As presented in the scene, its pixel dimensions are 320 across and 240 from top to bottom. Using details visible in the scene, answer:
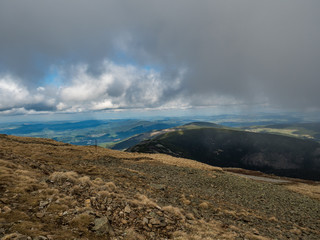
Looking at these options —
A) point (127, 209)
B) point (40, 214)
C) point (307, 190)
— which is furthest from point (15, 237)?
point (307, 190)

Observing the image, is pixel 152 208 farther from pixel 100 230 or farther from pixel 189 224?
pixel 100 230

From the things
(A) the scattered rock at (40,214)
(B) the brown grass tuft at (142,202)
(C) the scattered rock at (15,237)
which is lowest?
(B) the brown grass tuft at (142,202)

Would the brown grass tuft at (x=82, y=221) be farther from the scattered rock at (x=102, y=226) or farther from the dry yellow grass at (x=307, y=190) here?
the dry yellow grass at (x=307, y=190)

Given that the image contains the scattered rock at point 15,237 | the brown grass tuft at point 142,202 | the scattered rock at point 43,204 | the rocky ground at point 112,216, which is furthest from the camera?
the brown grass tuft at point 142,202

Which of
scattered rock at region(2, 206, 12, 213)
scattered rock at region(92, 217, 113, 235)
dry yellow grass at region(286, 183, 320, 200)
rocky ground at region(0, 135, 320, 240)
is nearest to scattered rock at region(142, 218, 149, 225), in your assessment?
rocky ground at region(0, 135, 320, 240)

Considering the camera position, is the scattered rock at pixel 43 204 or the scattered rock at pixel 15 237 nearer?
the scattered rock at pixel 15 237

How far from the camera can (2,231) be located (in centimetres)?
801

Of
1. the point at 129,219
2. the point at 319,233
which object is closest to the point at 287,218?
the point at 319,233

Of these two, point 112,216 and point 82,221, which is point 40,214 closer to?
point 82,221

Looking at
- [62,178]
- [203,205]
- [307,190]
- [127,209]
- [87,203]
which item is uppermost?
[62,178]

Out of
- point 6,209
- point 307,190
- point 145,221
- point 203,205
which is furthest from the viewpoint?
point 307,190

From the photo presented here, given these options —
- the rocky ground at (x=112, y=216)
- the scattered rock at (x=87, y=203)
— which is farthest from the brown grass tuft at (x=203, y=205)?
the scattered rock at (x=87, y=203)

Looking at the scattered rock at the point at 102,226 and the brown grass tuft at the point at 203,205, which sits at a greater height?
the scattered rock at the point at 102,226

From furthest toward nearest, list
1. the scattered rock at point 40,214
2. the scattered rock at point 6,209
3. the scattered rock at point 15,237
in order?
the scattered rock at point 40,214 → the scattered rock at point 6,209 → the scattered rock at point 15,237
